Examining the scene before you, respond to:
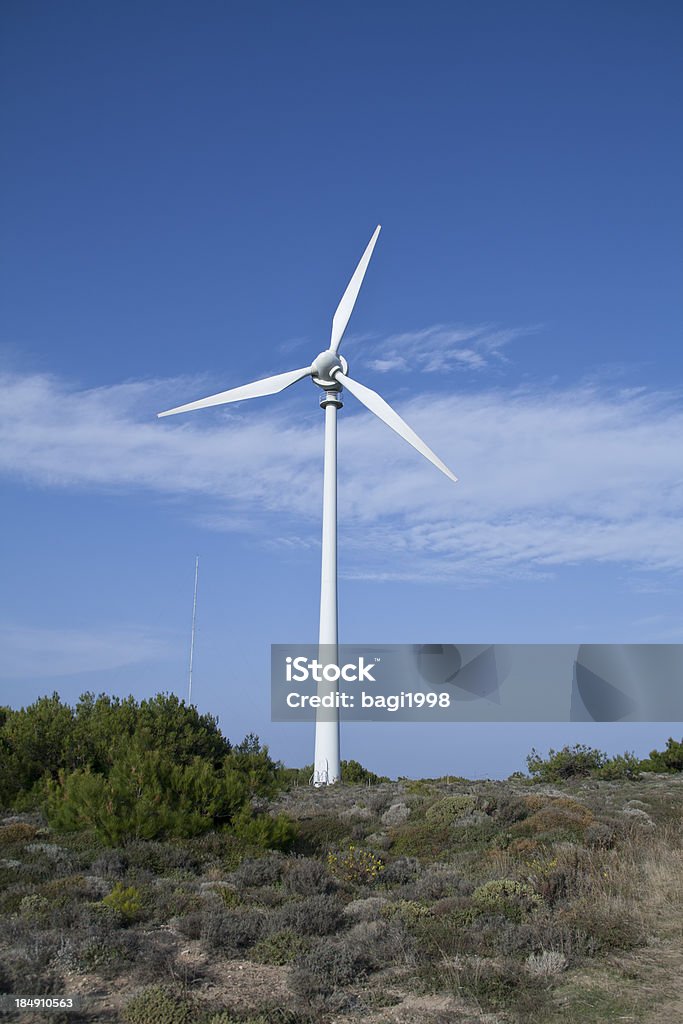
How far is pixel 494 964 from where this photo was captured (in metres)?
9.28

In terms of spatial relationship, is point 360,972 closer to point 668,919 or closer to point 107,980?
point 107,980

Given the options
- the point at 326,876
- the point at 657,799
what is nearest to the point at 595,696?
the point at 657,799

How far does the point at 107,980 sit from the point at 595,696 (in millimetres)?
25578

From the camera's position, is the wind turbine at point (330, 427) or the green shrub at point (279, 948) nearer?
the green shrub at point (279, 948)

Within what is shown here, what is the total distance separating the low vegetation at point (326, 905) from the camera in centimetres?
838

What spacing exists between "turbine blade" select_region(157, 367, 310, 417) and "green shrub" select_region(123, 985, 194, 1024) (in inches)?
1251

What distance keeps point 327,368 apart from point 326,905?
32.0 m

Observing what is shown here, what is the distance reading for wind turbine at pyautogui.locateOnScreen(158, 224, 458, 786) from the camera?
35.1 m

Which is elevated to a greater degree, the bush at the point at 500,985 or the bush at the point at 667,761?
the bush at the point at 667,761

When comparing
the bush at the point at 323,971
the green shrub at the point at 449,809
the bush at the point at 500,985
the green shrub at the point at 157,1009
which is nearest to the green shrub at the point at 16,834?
the green shrub at the point at 449,809

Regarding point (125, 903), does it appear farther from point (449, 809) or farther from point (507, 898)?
Result: point (449, 809)

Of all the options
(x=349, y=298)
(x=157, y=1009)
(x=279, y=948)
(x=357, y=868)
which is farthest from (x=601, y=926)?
(x=349, y=298)

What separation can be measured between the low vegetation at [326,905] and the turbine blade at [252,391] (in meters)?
18.9

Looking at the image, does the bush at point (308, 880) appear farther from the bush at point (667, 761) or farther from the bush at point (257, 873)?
the bush at point (667, 761)
